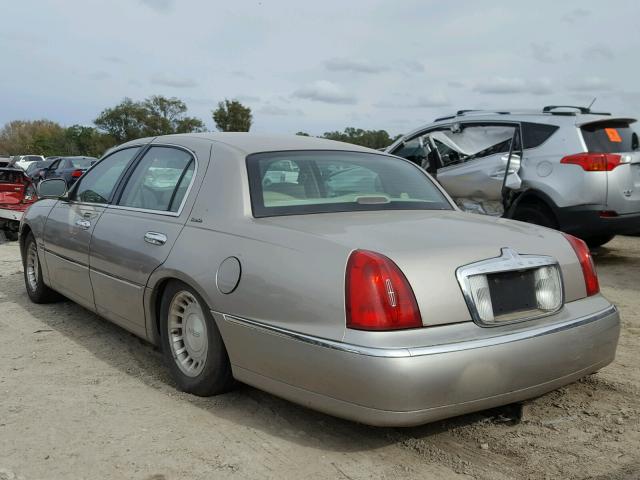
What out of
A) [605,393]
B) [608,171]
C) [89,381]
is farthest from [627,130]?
[89,381]

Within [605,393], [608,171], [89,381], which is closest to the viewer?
[605,393]

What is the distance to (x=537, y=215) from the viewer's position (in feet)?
23.6

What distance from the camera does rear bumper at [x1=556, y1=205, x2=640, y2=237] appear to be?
6.62 m

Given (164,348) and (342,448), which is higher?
(164,348)

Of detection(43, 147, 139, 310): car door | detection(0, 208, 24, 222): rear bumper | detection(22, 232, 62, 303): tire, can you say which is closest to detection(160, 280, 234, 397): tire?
detection(43, 147, 139, 310): car door

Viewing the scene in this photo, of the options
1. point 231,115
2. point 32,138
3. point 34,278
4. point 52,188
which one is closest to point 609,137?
point 52,188

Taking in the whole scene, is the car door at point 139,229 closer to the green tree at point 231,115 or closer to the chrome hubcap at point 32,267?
the chrome hubcap at point 32,267

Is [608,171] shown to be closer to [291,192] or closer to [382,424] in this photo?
[291,192]

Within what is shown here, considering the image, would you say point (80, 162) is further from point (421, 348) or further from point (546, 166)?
point (421, 348)

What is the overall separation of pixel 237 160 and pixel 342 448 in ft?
5.41

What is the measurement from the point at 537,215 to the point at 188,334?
4911 millimetres

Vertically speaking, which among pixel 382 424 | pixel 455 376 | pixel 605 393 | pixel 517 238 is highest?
pixel 517 238

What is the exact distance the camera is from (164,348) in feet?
12.2

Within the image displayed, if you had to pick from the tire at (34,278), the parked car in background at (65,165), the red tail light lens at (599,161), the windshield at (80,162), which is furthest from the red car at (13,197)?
the windshield at (80,162)
